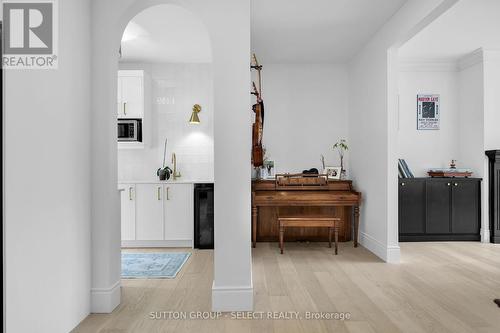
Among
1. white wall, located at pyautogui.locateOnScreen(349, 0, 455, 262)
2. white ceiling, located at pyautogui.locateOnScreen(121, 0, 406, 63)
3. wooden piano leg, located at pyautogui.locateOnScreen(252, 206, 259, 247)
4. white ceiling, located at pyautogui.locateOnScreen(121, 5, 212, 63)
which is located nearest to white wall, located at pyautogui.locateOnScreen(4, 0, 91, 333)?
white ceiling, located at pyautogui.locateOnScreen(121, 5, 212, 63)

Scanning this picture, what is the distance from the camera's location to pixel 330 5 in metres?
3.68

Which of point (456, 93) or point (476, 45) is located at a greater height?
point (476, 45)

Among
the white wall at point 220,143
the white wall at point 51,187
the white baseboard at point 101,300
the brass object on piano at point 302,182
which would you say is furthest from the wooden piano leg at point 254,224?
the white wall at point 51,187

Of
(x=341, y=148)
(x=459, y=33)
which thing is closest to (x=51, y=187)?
(x=341, y=148)

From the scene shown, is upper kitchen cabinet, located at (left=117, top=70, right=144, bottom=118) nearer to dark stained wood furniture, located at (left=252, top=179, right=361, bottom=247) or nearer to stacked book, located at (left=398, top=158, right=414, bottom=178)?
dark stained wood furniture, located at (left=252, top=179, right=361, bottom=247)

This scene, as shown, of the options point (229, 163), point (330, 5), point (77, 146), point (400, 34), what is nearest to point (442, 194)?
point (400, 34)

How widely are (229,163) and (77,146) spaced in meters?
1.09

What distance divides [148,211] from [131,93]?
173cm

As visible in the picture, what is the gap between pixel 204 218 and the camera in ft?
16.1

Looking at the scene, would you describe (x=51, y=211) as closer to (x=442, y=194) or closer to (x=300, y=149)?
(x=300, y=149)

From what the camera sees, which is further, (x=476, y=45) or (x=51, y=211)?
(x=476, y=45)

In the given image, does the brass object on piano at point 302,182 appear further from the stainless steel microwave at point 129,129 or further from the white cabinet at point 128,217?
the stainless steel microwave at point 129,129

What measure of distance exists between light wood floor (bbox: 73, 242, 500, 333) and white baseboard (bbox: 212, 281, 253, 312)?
0.49 feet

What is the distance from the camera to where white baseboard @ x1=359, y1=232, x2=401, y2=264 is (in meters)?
4.14
